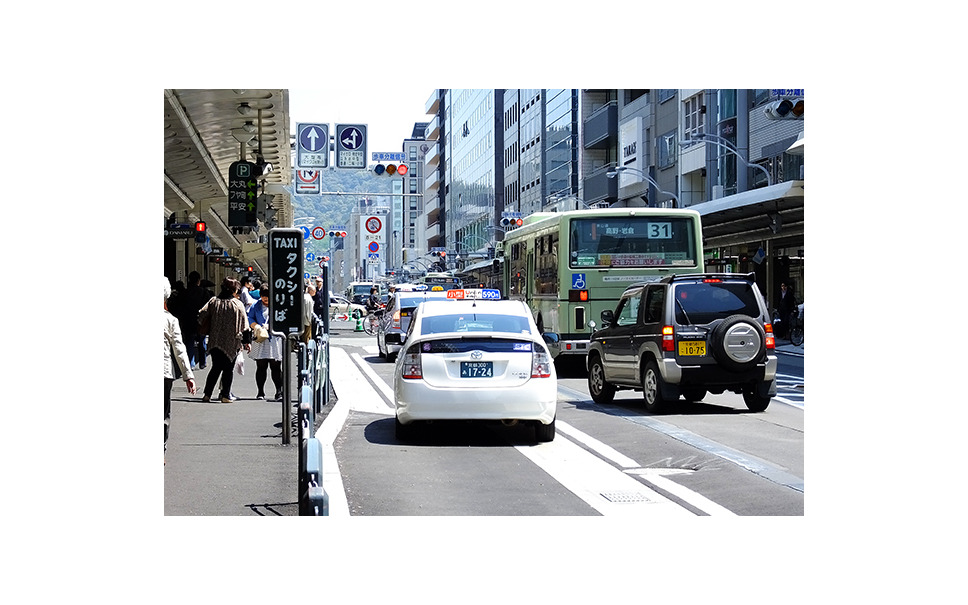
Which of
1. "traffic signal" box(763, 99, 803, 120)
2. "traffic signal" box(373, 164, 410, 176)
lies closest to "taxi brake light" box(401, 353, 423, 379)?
"traffic signal" box(763, 99, 803, 120)

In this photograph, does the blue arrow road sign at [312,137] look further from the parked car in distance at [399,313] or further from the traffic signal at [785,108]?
the traffic signal at [785,108]

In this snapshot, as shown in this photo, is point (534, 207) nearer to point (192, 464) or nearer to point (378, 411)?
point (378, 411)

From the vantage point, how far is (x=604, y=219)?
2255 centimetres

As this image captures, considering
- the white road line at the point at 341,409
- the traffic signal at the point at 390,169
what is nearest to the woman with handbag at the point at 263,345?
the white road line at the point at 341,409

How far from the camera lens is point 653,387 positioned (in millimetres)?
15250

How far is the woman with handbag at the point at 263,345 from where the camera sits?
1595 cm

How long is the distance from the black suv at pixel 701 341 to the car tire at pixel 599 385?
0.92 meters

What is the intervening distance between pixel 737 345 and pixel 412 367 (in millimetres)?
4513

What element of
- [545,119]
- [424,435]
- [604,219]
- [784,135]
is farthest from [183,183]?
[545,119]

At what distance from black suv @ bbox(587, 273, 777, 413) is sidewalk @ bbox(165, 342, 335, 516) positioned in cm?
418

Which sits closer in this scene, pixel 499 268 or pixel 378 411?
pixel 378 411

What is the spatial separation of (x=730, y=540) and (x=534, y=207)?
67.0 m

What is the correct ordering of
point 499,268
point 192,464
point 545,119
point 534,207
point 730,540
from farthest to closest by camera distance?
point 534,207, point 545,119, point 499,268, point 192,464, point 730,540

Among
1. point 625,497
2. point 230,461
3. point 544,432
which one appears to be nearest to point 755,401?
point 544,432
